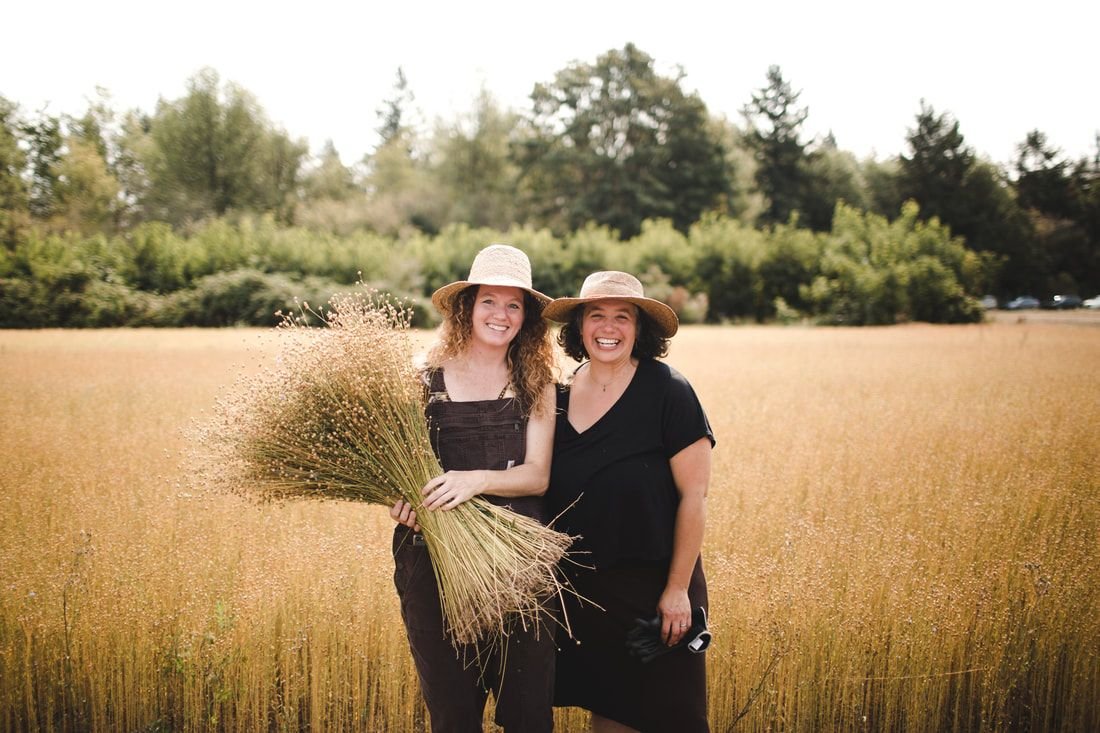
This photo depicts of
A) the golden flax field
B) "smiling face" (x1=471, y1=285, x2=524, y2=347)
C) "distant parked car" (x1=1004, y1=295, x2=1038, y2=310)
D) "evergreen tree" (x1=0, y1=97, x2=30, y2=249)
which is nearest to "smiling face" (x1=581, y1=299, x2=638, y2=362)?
"smiling face" (x1=471, y1=285, x2=524, y2=347)

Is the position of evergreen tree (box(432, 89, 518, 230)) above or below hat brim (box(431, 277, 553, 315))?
above

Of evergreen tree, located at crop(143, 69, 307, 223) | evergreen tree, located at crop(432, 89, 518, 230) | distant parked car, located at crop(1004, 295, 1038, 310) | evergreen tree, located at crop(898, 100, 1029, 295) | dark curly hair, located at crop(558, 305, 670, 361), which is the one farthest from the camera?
evergreen tree, located at crop(432, 89, 518, 230)

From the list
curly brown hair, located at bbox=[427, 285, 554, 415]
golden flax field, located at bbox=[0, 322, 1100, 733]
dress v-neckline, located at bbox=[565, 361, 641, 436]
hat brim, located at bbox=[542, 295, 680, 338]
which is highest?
hat brim, located at bbox=[542, 295, 680, 338]

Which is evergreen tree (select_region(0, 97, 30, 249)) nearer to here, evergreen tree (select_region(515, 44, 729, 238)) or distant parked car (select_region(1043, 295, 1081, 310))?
evergreen tree (select_region(515, 44, 729, 238))

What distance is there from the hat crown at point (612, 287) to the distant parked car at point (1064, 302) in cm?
4034

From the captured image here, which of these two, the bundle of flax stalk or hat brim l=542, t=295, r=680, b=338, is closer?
the bundle of flax stalk

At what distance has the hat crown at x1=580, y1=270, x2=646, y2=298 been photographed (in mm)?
2439

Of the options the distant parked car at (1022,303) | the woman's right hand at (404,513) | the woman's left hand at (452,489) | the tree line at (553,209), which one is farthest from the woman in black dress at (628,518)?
the distant parked car at (1022,303)

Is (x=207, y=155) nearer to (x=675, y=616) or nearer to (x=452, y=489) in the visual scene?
(x=452, y=489)

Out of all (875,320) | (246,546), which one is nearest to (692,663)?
(246,546)

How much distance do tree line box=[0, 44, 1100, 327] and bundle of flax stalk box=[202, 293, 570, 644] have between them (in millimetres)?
22912

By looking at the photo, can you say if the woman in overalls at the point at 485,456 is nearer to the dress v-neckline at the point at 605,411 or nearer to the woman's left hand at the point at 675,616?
the dress v-neckline at the point at 605,411

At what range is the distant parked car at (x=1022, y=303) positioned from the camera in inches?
1596

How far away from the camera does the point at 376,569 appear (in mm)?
3732
